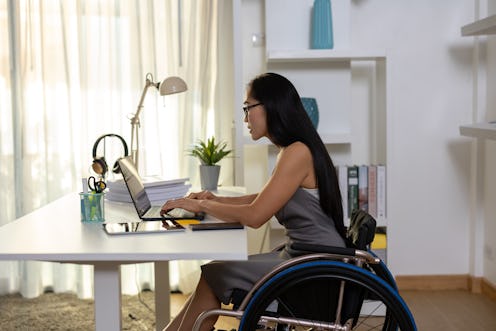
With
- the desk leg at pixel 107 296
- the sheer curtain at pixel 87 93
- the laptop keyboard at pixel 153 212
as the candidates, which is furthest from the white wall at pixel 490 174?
the desk leg at pixel 107 296

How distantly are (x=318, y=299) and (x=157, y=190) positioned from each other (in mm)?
1020

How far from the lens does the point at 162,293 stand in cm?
321

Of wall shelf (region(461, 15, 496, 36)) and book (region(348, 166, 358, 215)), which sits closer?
wall shelf (region(461, 15, 496, 36))

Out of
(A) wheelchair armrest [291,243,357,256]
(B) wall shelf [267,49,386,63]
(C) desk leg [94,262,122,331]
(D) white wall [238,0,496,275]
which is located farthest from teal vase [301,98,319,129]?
(C) desk leg [94,262,122,331]

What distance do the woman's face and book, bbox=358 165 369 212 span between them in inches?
50.8

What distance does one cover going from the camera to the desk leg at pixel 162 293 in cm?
319

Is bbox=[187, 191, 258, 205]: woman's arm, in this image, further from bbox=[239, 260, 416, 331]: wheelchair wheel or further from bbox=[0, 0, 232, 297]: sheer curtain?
bbox=[0, 0, 232, 297]: sheer curtain

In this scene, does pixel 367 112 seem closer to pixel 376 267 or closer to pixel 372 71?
pixel 372 71

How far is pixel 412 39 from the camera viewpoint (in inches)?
161

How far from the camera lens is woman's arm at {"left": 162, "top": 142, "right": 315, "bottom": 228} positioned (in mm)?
2379

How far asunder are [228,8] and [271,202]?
1.93m

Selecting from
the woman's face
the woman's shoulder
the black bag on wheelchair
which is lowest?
the black bag on wheelchair

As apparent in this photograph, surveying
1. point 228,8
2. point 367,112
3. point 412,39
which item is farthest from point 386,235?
point 228,8

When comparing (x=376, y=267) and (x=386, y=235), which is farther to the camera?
(x=386, y=235)
